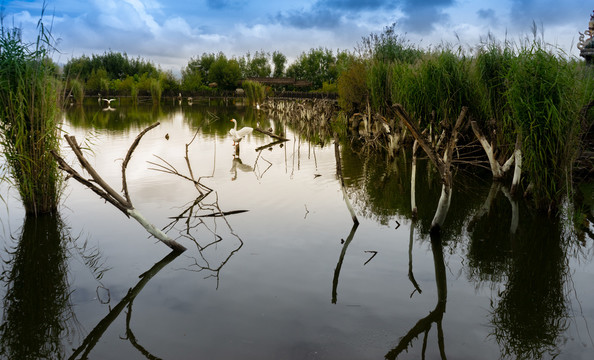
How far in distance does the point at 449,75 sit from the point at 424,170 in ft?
7.81

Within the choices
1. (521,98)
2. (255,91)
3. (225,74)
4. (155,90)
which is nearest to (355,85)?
(521,98)

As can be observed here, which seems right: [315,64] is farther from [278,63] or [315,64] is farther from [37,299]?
[37,299]

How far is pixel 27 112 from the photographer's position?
689cm

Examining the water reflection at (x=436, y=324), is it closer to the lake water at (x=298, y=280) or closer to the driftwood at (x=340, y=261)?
the lake water at (x=298, y=280)

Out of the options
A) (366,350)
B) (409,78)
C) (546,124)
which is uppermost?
(409,78)

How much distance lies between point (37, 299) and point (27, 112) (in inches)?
125

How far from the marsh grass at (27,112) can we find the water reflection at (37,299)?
879 mm

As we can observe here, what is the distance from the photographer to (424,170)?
41.5 feet

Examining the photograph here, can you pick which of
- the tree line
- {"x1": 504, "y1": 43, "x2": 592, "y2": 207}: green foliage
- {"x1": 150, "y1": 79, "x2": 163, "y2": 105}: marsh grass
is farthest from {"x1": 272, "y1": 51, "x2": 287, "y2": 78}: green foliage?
{"x1": 504, "y1": 43, "x2": 592, "y2": 207}: green foliage

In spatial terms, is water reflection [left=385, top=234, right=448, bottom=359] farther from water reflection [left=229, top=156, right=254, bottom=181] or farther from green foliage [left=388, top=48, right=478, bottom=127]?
green foliage [left=388, top=48, right=478, bottom=127]

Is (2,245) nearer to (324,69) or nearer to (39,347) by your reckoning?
(39,347)

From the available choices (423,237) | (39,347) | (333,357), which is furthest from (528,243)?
(39,347)

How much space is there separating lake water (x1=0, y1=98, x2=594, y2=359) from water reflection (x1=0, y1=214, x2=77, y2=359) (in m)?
0.02

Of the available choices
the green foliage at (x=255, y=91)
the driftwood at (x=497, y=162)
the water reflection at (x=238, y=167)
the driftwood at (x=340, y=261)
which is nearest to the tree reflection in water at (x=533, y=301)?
the driftwood at (x=340, y=261)
